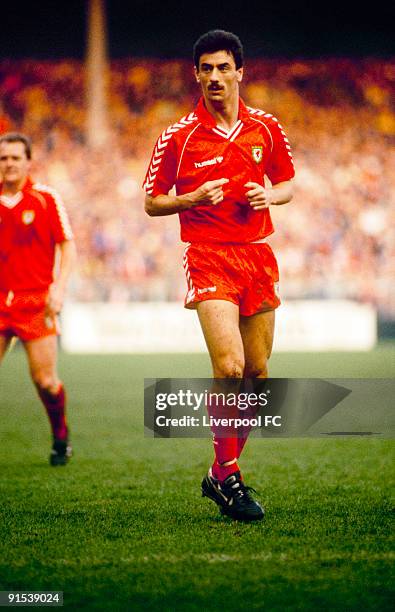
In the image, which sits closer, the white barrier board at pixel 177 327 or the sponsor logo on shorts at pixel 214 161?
the sponsor logo on shorts at pixel 214 161

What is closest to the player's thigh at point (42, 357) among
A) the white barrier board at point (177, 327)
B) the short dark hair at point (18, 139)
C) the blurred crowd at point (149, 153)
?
the short dark hair at point (18, 139)

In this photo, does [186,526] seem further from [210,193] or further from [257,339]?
[210,193]

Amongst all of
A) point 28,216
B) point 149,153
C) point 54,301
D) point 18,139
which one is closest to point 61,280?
point 54,301

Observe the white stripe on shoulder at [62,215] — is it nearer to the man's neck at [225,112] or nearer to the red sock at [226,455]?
the man's neck at [225,112]

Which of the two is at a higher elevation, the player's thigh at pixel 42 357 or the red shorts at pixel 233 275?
the red shorts at pixel 233 275

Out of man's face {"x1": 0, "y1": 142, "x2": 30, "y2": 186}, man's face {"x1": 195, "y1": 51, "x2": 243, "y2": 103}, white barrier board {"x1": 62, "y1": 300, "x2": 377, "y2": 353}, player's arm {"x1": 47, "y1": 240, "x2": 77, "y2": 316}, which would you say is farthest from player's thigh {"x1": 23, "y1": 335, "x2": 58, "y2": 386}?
white barrier board {"x1": 62, "y1": 300, "x2": 377, "y2": 353}

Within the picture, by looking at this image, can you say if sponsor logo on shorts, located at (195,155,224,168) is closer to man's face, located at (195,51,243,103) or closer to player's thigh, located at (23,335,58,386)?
man's face, located at (195,51,243,103)

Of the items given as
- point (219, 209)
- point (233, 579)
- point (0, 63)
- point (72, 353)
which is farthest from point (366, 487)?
point (0, 63)

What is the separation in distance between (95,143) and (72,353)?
24.4ft

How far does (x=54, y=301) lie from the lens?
590cm

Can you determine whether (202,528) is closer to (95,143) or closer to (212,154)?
(212,154)

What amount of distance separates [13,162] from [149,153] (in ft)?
58.5

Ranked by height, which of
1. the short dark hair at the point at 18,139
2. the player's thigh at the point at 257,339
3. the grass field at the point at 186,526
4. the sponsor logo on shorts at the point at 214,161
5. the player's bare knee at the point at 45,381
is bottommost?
the grass field at the point at 186,526

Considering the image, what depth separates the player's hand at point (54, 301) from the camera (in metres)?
5.89
